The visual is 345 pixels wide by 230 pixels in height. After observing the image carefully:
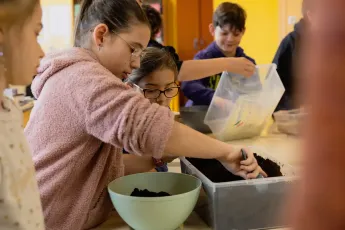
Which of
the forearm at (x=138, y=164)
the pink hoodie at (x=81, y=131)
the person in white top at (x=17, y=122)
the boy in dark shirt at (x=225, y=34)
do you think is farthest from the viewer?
the boy in dark shirt at (x=225, y=34)

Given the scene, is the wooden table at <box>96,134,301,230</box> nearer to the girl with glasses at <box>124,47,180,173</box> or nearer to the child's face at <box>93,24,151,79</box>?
the girl with glasses at <box>124,47,180,173</box>

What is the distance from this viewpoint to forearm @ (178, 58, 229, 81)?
5.30ft

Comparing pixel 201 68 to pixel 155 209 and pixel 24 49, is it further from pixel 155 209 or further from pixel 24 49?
pixel 24 49

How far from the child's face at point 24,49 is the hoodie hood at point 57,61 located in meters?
0.22

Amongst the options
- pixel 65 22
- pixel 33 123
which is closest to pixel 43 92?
pixel 33 123

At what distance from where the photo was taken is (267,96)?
166cm

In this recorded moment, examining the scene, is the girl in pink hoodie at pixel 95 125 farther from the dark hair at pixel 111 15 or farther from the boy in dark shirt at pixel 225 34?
the boy in dark shirt at pixel 225 34

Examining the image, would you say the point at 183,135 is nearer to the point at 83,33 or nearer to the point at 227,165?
the point at 227,165

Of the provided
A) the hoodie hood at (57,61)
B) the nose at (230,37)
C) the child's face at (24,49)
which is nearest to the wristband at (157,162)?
the hoodie hood at (57,61)

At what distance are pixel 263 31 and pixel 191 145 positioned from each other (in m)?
4.23

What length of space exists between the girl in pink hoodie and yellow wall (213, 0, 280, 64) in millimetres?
4002

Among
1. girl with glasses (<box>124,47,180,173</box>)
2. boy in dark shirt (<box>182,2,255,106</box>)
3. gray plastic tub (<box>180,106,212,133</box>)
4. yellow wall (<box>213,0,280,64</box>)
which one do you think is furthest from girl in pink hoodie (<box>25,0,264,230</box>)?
yellow wall (<box>213,0,280,64</box>)

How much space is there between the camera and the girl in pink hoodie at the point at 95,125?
768 millimetres

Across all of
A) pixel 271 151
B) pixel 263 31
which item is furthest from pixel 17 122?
pixel 263 31
